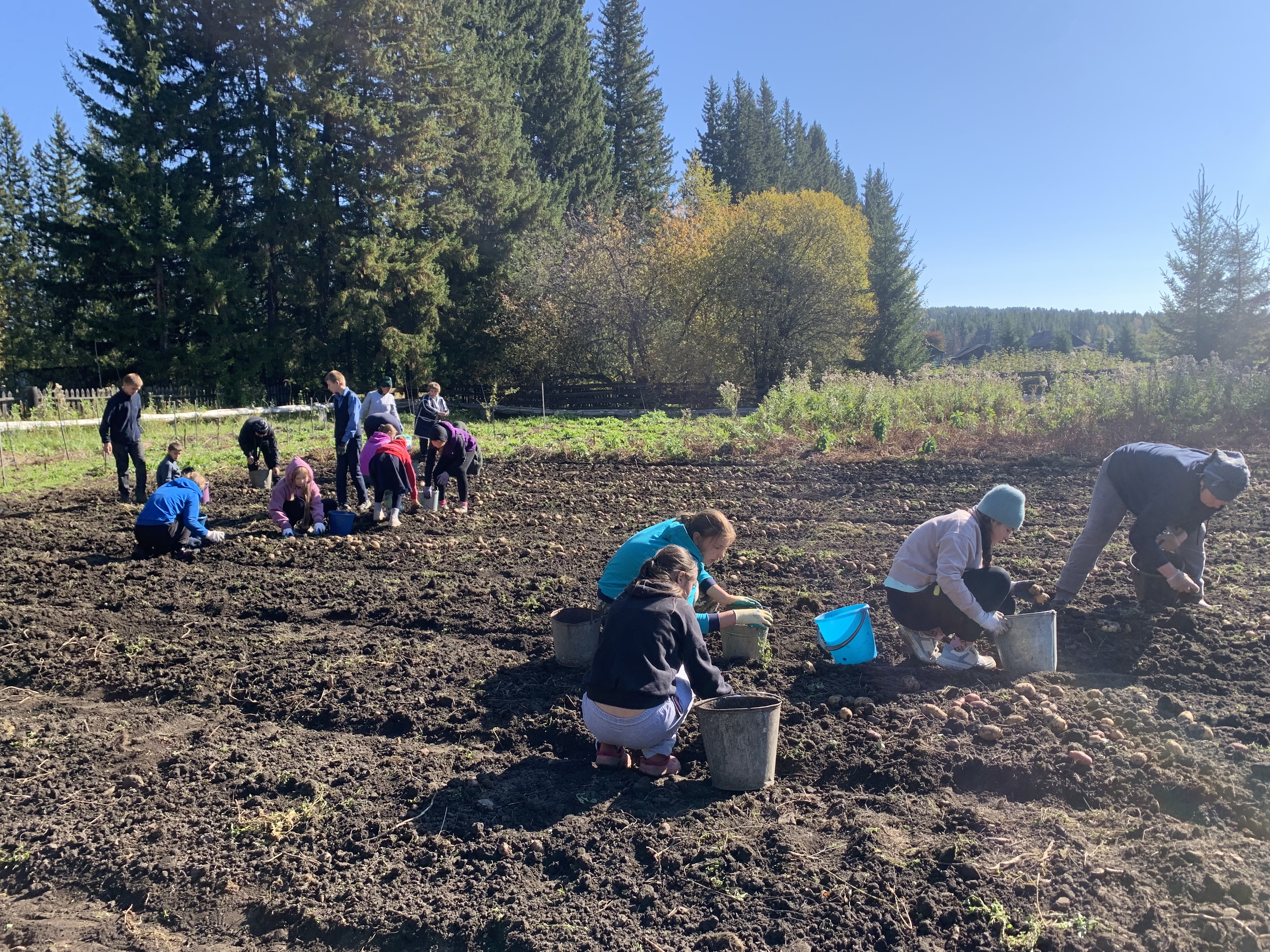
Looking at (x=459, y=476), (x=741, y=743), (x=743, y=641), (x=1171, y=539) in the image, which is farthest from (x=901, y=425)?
(x=741, y=743)

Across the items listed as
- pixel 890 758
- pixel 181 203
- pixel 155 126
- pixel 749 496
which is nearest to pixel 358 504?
pixel 749 496

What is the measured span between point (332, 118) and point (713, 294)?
618 inches

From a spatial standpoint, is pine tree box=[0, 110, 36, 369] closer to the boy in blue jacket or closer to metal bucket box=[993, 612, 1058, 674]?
the boy in blue jacket

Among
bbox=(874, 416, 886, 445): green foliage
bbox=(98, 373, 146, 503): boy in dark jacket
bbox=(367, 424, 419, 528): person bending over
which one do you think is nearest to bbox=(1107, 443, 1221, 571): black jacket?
bbox=(367, 424, 419, 528): person bending over

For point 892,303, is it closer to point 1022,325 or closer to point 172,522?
point 172,522

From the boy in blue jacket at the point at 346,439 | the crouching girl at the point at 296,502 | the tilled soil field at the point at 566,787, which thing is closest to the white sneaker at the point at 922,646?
the tilled soil field at the point at 566,787

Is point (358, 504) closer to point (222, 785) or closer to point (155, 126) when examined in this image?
point (222, 785)

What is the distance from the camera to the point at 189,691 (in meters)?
5.40

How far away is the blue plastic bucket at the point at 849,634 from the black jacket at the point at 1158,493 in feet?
7.62

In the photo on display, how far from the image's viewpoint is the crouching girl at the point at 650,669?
13.0 feet

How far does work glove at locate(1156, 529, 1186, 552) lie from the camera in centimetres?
612

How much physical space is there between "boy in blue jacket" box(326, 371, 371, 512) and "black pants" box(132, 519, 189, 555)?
2029 mm

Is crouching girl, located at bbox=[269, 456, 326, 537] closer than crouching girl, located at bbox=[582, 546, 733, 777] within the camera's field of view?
No

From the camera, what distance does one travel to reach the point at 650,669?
3963 mm
